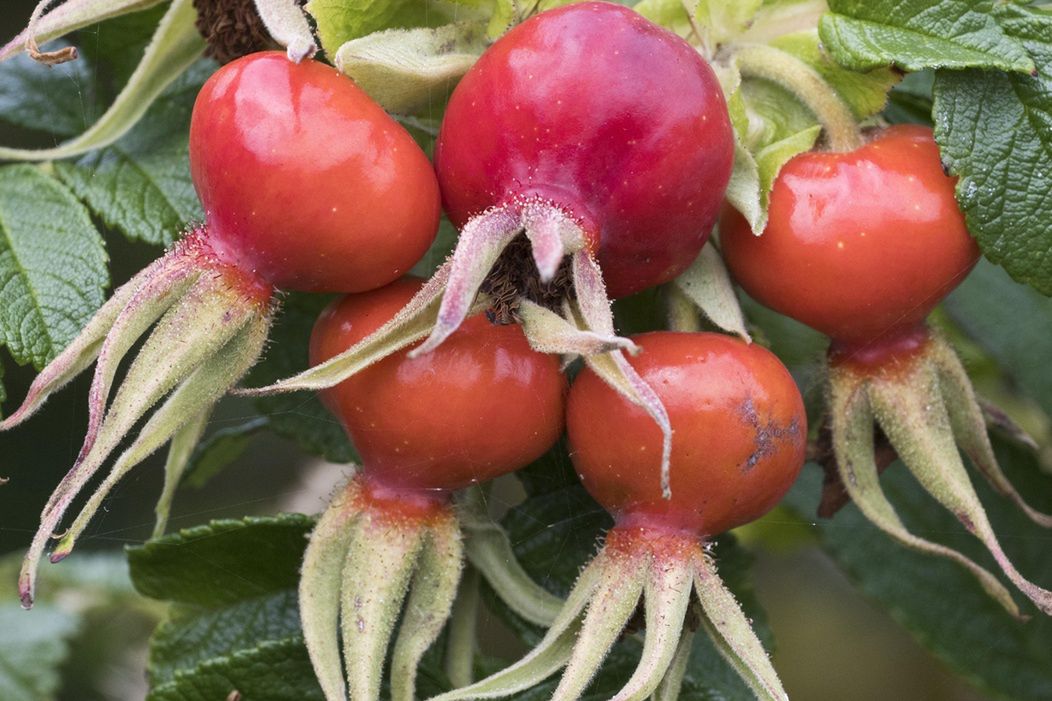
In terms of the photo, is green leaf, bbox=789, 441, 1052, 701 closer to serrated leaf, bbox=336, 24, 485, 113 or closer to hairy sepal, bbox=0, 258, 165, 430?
serrated leaf, bbox=336, 24, 485, 113

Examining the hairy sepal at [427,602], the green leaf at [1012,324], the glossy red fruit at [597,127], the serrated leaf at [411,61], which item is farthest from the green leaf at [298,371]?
the green leaf at [1012,324]

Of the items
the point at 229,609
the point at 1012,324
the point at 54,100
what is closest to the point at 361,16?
the point at 54,100

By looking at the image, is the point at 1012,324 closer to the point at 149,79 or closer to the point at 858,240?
the point at 858,240

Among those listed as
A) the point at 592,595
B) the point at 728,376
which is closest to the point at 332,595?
the point at 592,595

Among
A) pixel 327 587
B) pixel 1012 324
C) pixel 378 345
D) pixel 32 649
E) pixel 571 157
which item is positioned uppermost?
pixel 571 157

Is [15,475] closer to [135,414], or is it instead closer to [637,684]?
[135,414]

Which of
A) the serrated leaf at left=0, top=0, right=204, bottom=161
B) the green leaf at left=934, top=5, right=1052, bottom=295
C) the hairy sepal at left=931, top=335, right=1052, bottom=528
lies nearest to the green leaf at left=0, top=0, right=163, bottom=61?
the serrated leaf at left=0, top=0, right=204, bottom=161

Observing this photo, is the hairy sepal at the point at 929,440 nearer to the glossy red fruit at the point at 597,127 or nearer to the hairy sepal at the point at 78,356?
the glossy red fruit at the point at 597,127
